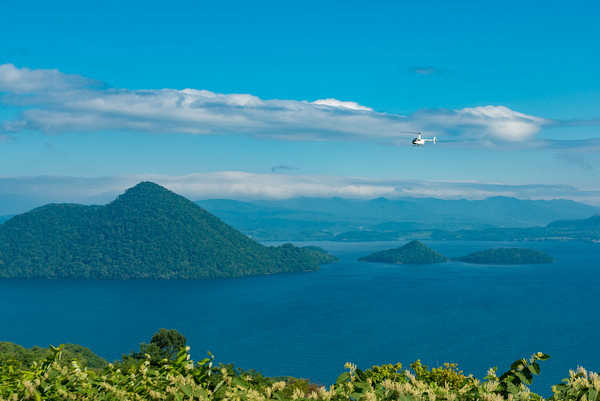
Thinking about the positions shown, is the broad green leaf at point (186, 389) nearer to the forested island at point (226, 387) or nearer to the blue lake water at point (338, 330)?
the forested island at point (226, 387)

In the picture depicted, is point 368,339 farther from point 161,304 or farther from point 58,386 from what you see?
point 58,386

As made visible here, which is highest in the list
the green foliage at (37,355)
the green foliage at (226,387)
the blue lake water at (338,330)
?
the green foliage at (226,387)

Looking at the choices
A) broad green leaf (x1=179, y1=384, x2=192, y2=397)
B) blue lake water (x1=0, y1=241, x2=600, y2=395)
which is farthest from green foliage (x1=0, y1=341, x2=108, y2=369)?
broad green leaf (x1=179, y1=384, x2=192, y2=397)

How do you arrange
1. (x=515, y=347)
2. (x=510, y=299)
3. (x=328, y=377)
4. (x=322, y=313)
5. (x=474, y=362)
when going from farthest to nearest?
(x=510, y=299) → (x=322, y=313) → (x=515, y=347) → (x=474, y=362) → (x=328, y=377)

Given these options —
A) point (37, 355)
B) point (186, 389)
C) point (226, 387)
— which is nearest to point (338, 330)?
point (37, 355)

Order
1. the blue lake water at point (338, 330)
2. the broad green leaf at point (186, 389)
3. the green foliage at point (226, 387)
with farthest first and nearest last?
1. the blue lake water at point (338, 330)
2. the broad green leaf at point (186, 389)
3. the green foliage at point (226, 387)

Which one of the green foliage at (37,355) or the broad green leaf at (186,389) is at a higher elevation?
the broad green leaf at (186,389)

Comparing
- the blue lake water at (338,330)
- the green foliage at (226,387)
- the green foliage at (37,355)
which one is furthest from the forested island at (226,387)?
the blue lake water at (338,330)

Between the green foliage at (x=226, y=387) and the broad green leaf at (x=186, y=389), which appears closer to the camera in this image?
the green foliage at (x=226, y=387)

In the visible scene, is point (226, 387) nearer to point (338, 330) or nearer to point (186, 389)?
point (186, 389)

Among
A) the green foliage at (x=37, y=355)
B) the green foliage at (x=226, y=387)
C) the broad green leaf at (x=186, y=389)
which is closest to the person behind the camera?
the green foliage at (x=226, y=387)

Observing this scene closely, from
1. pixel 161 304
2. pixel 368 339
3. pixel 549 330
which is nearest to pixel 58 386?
pixel 368 339
